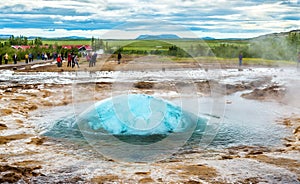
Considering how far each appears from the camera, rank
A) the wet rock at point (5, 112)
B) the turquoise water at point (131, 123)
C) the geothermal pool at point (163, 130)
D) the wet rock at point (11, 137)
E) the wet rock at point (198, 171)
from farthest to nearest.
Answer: the wet rock at point (5, 112), the turquoise water at point (131, 123), the geothermal pool at point (163, 130), the wet rock at point (11, 137), the wet rock at point (198, 171)

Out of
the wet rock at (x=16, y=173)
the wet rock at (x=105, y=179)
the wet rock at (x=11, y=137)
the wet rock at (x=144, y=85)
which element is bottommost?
the wet rock at (x=105, y=179)

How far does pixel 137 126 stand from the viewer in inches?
367

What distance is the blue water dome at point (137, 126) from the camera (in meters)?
8.38

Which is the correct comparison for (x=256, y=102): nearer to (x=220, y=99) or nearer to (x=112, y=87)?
(x=220, y=99)

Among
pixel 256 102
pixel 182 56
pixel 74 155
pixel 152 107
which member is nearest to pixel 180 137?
pixel 152 107

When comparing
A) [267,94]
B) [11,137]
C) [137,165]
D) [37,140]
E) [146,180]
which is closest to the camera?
[146,180]

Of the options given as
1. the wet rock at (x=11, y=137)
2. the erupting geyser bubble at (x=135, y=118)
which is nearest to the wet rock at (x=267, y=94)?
the erupting geyser bubble at (x=135, y=118)

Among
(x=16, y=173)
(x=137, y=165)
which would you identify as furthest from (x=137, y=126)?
(x=16, y=173)

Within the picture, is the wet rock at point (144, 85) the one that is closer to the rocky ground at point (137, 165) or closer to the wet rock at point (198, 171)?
the rocky ground at point (137, 165)

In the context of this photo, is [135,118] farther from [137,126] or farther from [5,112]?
[5,112]

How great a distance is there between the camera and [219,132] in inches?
379

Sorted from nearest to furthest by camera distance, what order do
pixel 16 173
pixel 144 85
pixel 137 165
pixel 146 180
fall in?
pixel 146 180 < pixel 16 173 < pixel 137 165 < pixel 144 85

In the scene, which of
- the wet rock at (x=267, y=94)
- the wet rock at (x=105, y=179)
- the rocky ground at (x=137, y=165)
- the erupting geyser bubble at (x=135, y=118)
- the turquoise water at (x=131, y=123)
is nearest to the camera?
the wet rock at (x=105, y=179)

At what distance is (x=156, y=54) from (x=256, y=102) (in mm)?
31294
